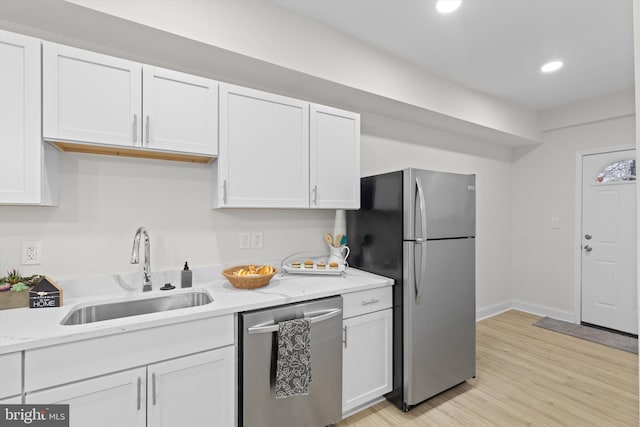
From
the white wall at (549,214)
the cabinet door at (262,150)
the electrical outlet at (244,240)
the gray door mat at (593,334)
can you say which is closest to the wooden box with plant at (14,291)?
the cabinet door at (262,150)

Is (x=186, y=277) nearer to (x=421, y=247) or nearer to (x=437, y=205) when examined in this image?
(x=421, y=247)

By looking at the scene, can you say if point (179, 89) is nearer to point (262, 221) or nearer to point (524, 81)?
point (262, 221)

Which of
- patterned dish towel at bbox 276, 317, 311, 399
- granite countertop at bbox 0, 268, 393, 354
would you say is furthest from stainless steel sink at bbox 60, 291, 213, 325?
patterned dish towel at bbox 276, 317, 311, 399

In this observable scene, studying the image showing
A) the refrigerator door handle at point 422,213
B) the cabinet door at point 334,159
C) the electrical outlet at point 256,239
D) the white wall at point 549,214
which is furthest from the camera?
the white wall at point 549,214

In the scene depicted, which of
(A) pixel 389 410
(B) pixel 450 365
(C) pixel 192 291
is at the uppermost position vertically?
(C) pixel 192 291

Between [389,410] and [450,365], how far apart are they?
561 mm

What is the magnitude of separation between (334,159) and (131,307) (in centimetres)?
161

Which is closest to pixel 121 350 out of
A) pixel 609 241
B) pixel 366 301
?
pixel 366 301

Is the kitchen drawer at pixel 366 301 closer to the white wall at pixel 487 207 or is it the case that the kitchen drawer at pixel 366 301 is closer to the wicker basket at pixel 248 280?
the wicker basket at pixel 248 280

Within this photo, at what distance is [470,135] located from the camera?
12.2ft

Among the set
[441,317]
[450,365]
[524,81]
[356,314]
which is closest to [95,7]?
[356,314]

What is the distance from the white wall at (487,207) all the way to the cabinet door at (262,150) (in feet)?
4.32

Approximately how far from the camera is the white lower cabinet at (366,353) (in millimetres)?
1993

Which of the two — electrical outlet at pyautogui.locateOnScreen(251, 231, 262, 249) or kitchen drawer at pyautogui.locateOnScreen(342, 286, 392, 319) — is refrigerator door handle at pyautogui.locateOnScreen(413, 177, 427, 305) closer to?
kitchen drawer at pyautogui.locateOnScreen(342, 286, 392, 319)
